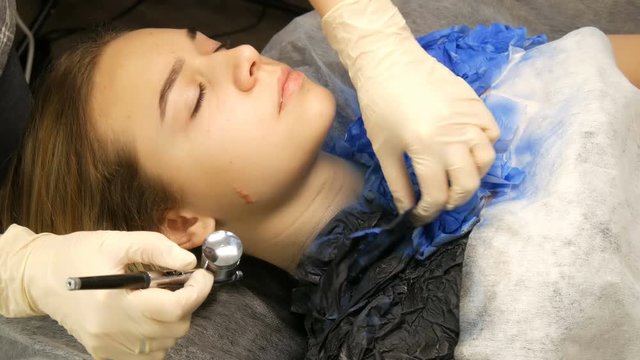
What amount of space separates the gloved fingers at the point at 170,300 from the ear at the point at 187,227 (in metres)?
0.25

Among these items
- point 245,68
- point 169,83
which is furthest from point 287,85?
point 169,83

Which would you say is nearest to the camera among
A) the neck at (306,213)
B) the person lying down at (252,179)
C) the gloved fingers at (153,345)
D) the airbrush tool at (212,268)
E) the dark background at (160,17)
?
the airbrush tool at (212,268)

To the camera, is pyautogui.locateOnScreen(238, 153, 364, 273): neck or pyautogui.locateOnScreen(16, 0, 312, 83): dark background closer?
pyautogui.locateOnScreen(238, 153, 364, 273): neck

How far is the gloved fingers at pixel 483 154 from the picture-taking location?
0.95 meters

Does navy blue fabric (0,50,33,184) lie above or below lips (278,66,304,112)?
below

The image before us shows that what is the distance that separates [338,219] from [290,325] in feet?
0.95

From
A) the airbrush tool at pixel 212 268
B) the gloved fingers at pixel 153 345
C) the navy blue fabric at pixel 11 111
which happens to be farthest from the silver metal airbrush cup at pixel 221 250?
the navy blue fabric at pixel 11 111

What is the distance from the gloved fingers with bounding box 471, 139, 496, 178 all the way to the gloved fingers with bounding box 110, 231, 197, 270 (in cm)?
43

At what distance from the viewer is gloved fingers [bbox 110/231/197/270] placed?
→ 0.87m

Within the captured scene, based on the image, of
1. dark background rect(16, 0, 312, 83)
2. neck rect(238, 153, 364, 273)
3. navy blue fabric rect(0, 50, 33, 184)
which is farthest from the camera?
dark background rect(16, 0, 312, 83)

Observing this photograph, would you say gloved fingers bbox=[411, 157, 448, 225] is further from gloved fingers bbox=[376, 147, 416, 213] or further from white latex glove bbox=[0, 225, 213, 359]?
white latex glove bbox=[0, 225, 213, 359]

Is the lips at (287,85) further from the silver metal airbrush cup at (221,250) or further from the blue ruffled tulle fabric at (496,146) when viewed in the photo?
the silver metal airbrush cup at (221,250)

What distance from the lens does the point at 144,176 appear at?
3.51 feet

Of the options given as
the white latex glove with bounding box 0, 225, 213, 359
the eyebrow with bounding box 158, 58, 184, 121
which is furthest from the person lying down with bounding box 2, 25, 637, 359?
the white latex glove with bounding box 0, 225, 213, 359
